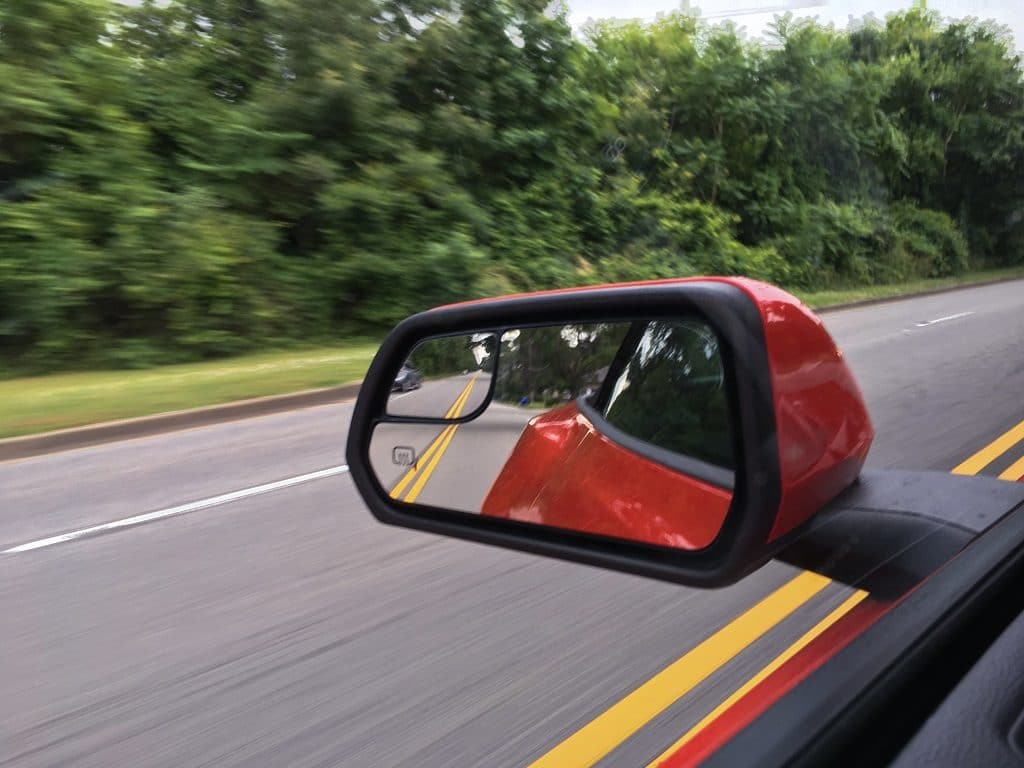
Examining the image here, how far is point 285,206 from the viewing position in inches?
628

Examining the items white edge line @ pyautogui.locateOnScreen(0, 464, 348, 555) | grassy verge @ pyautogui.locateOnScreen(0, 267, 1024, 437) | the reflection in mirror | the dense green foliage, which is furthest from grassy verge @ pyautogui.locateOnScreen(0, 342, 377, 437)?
the reflection in mirror

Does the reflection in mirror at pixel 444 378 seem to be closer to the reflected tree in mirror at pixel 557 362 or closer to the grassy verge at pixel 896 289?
the reflected tree in mirror at pixel 557 362

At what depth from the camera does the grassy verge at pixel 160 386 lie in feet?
28.9

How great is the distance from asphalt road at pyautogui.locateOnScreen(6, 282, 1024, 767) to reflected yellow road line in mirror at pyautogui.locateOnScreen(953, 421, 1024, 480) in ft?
0.48

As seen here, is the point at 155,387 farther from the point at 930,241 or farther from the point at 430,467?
the point at 930,241

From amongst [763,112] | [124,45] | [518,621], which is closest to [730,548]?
[518,621]

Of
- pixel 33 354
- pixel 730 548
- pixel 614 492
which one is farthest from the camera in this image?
pixel 33 354

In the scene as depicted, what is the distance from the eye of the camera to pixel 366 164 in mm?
16938

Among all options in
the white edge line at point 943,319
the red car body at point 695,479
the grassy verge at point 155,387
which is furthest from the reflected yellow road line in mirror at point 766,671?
the white edge line at point 943,319

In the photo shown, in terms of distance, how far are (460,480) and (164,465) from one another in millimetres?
5442

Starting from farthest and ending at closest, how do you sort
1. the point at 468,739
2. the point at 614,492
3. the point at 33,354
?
the point at 33,354 → the point at 468,739 → the point at 614,492

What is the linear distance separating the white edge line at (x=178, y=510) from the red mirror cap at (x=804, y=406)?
4.71 m

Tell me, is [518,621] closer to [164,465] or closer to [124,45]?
[164,465]

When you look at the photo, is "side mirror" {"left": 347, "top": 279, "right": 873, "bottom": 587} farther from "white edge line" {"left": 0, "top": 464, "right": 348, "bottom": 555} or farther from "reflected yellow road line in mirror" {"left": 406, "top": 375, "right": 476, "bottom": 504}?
"white edge line" {"left": 0, "top": 464, "right": 348, "bottom": 555}
